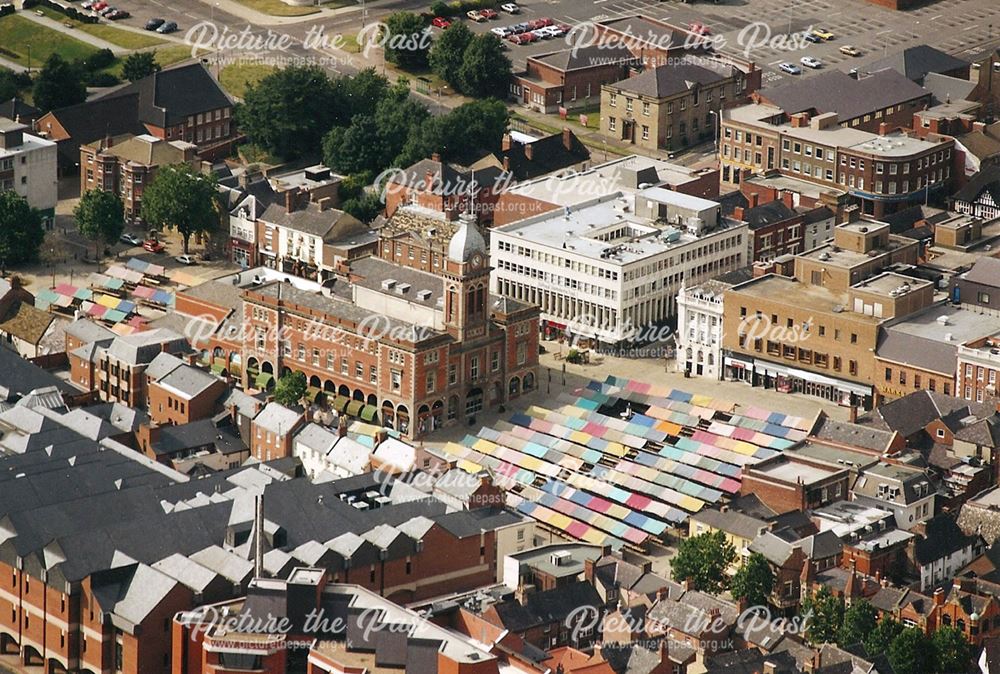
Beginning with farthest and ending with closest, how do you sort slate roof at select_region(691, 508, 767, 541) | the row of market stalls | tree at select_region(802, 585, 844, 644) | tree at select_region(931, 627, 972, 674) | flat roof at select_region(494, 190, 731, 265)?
the row of market stalls, flat roof at select_region(494, 190, 731, 265), slate roof at select_region(691, 508, 767, 541), tree at select_region(802, 585, 844, 644), tree at select_region(931, 627, 972, 674)

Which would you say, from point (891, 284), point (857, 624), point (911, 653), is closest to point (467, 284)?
point (891, 284)

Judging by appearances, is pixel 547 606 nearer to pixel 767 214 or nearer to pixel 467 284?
pixel 467 284

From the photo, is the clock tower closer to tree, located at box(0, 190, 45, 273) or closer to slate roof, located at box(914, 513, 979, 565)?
slate roof, located at box(914, 513, 979, 565)

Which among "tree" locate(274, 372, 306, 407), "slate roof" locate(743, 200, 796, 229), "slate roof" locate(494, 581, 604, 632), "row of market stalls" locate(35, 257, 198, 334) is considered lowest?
"row of market stalls" locate(35, 257, 198, 334)

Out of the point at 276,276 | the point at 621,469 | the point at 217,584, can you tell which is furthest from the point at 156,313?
the point at 217,584

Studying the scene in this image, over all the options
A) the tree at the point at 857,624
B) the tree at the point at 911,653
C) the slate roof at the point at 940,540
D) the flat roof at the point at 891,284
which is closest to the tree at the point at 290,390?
the flat roof at the point at 891,284

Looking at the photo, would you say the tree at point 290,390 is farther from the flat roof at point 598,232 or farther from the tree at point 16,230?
the tree at point 16,230

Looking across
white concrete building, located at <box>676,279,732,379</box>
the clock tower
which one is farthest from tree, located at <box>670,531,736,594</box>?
white concrete building, located at <box>676,279,732,379</box>
